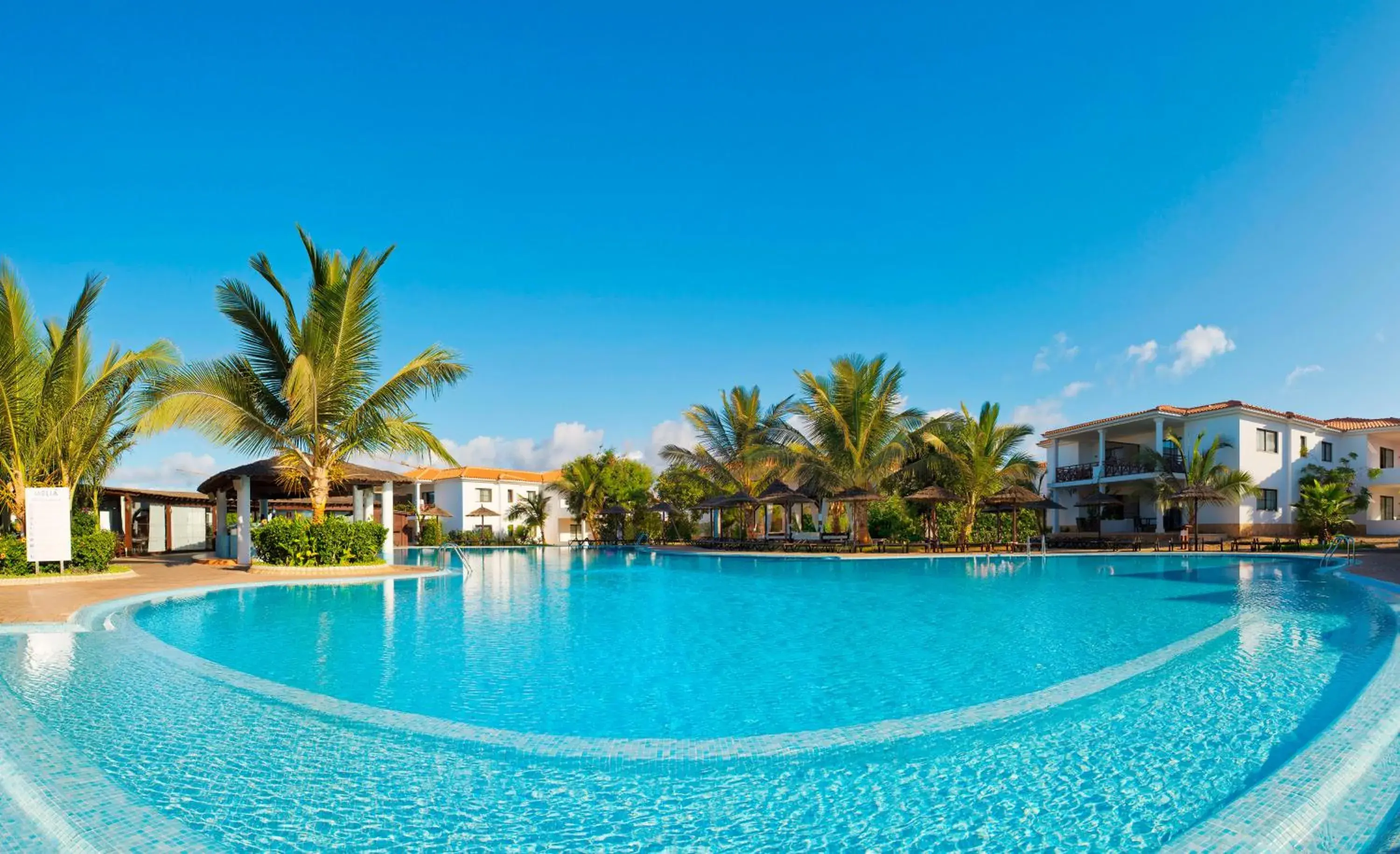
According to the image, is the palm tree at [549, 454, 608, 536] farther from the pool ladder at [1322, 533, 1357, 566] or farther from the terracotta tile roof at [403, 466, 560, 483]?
the pool ladder at [1322, 533, 1357, 566]

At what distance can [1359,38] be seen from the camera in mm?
11352

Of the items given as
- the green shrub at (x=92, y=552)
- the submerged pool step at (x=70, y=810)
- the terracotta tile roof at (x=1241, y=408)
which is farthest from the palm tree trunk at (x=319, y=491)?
the terracotta tile roof at (x=1241, y=408)

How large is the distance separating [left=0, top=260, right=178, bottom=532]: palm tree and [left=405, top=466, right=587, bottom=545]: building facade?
18.8 meters

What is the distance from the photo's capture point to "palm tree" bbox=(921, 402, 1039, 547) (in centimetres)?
2434

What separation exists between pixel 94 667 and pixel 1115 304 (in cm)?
2309

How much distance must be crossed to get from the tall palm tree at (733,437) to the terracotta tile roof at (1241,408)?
540 inches

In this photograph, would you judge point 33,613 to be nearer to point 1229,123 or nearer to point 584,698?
point 584,698

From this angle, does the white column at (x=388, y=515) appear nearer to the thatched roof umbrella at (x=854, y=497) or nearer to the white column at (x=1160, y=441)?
the thatched roof umbrella at (x=854, y=497)

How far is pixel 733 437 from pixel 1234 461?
18.1 m

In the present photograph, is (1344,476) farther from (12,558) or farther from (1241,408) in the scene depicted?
(12,558)

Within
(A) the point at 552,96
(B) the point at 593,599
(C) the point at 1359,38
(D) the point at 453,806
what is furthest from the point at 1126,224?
(D) the point at 453,806

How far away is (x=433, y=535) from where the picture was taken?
30234 millimetres

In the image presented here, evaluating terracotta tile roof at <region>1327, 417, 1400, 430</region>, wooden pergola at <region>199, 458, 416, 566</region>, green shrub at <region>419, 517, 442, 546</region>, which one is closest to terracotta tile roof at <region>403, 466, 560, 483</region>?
green shrub at <region>419, 517, 442, 546</region>

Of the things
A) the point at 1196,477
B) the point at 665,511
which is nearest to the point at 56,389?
the point at 665,511
